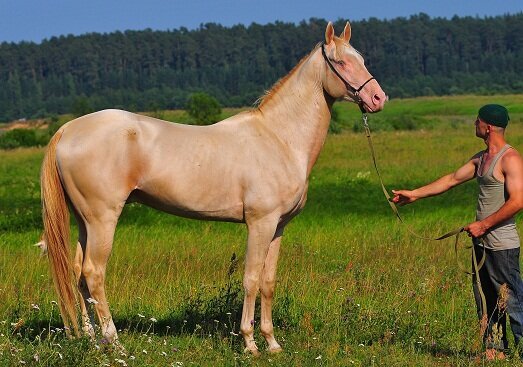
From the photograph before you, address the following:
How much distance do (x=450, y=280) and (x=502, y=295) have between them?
3.33 metres

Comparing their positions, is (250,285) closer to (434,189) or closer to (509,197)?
(434,189)

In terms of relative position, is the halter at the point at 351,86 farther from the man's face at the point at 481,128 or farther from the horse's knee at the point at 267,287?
the horse's knee at the point at 267,287

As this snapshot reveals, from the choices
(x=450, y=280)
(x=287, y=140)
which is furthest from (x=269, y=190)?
(x=450, y=280)

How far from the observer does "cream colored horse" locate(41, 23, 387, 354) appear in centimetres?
708

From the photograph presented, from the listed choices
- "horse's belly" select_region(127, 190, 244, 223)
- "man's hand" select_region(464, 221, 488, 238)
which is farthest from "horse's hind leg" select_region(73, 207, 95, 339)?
"man's hand" select_region(464, 221, 488, 238)

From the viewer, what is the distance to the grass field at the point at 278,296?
7176mm

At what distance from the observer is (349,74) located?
7445 mm

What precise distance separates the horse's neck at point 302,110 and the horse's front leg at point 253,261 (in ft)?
2.29

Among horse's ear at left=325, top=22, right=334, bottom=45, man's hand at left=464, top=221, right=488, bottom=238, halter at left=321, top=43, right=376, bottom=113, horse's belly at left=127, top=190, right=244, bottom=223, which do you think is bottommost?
man's hand at left=464, top=221, right=488, bottom=238

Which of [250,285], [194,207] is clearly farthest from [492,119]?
[194,207]

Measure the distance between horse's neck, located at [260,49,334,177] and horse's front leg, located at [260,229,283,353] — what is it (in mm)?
707

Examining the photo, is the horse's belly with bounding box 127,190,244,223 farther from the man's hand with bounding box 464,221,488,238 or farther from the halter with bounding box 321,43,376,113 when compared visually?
the man's hand with bounding box 464,221,488,238

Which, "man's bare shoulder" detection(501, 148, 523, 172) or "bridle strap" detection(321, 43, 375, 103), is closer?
"man's bare shoulder" detection(501, 148, 523, 172)

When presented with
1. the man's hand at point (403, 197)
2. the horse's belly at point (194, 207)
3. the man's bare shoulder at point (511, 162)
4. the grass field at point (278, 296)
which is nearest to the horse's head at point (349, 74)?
the man's hand at point (403, 197)
